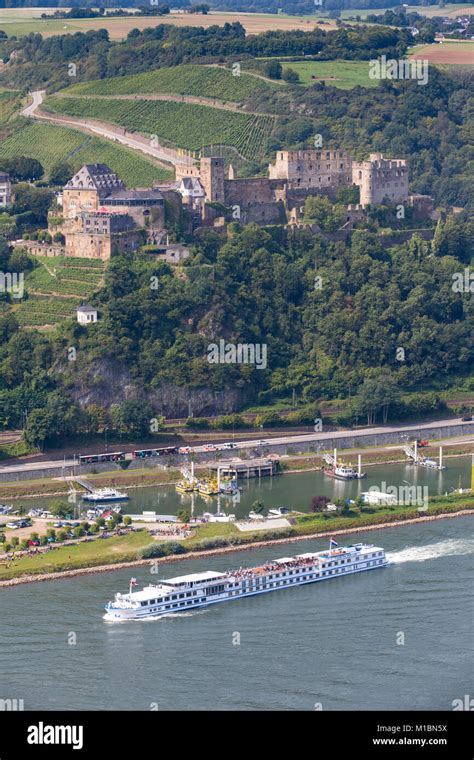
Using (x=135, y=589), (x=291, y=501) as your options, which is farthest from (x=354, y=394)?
(x=135, y=589)

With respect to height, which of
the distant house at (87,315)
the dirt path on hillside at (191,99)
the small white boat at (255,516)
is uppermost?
the dirt path on hillside at (191,99)

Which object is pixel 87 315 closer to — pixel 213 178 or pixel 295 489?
pixel 213 178

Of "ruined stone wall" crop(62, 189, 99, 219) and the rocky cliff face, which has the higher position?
"ruined stone wall" crop(62, 189, 99, 219)

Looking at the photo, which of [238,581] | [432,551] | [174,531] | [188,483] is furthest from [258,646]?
[188,483]

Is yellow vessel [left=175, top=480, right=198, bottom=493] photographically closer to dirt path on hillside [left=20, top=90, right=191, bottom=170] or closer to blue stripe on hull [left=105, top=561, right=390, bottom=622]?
blue stripe on hull [left=105, top=561, right=390, bottom=622]

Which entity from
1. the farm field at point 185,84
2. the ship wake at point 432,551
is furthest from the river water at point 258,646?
the farm field at point 185,84

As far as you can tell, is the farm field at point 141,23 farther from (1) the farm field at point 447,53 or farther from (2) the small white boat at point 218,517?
(2) the small white boat at point 218,517

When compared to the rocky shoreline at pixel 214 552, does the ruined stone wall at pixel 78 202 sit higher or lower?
higher

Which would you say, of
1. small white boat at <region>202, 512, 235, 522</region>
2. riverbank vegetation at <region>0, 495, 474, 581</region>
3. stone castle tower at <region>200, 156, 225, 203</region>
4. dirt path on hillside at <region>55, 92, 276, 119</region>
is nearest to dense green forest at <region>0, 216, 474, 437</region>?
stone castle tower at <region>200, 156, 225, 203</region>
